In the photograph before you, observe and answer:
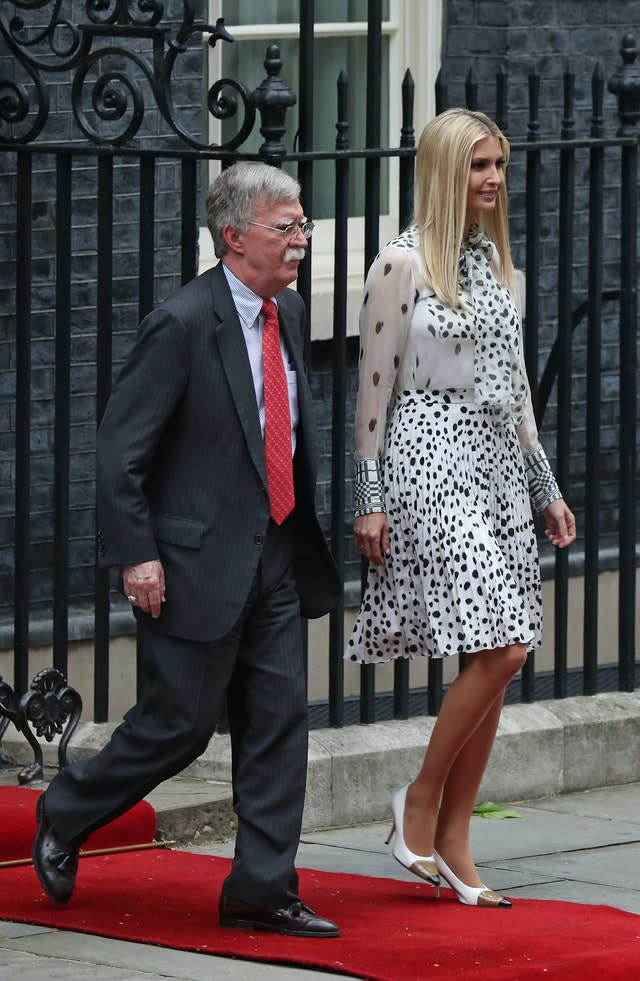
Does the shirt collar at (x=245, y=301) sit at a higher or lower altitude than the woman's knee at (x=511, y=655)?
higher

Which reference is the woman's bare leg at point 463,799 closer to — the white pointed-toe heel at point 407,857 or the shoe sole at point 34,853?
the white pointed-toe heel at point 407,857

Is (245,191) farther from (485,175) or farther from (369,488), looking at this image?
(369,488)

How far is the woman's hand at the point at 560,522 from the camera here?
6.21 m

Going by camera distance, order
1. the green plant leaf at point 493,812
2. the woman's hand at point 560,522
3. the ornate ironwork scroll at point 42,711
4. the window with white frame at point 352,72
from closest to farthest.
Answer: the woman's hand at point 560,522 < the ornate ironwork scroll at point 42,711 < the green plant leaf at point 493,812 < the window with white frame at point 352,72

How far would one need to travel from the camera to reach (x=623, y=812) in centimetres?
742

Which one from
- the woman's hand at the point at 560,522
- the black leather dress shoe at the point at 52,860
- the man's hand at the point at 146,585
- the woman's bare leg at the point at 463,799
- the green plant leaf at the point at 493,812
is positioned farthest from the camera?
the green plant leaf at the point at 493,812

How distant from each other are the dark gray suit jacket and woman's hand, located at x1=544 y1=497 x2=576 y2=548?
3.21 ft

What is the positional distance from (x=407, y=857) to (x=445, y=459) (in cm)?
102

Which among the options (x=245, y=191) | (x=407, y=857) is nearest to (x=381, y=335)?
(x=245, y=191)

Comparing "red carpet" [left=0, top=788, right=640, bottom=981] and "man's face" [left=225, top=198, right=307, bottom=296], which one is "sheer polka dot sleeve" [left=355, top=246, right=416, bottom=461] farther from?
"red carpet" [left=0, top=788, right=640, bottom=981]

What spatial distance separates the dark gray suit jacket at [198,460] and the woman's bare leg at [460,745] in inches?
28.6

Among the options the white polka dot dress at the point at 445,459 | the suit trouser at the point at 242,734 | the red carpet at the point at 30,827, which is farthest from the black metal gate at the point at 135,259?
the suit trouser at the point at 242,734

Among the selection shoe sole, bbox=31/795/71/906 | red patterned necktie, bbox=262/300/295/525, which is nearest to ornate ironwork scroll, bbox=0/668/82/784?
shoe sole, bbox=31/795/71/906

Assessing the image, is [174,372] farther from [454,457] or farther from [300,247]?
[454,457]
